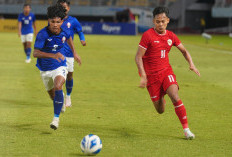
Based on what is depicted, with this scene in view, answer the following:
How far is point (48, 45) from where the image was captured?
8836 millimetres

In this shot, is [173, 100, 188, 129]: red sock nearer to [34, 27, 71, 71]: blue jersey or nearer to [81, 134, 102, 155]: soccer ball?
[81, 134, 102, 155]: soccer ball

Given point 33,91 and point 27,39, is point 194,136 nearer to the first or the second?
point 33,91

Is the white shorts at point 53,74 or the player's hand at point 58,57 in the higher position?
the player's hand at point 58,57

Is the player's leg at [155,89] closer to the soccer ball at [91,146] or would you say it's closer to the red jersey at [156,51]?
the red jersey at [156,51]

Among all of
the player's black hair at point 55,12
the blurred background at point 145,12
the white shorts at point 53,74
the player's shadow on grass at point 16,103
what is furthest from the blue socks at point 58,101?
the blurred background at point 145,12

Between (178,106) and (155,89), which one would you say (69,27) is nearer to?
(155,89)

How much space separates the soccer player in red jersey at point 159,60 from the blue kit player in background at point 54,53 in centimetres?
143

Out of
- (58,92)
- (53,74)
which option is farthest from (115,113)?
(58,92)

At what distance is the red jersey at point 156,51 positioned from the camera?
836 centimetres

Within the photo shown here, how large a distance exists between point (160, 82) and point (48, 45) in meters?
2.03

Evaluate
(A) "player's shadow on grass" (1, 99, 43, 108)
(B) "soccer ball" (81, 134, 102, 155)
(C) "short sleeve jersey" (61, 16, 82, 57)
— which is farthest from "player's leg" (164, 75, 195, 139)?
(A) "player's shadow on grass" (1, 99, 43, 108)

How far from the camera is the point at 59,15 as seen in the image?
848 cm

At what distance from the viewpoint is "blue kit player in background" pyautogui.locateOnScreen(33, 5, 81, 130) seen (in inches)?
336

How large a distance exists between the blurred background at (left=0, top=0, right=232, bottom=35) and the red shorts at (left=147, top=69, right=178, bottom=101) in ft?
171
